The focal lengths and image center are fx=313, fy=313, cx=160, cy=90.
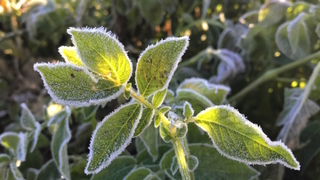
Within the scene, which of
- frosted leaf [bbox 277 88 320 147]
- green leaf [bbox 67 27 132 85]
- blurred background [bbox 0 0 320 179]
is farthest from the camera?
blurred background [bbox 0 0 320 179]

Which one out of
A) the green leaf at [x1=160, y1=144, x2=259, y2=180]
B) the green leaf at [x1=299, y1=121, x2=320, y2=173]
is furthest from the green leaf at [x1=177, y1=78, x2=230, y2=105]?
the green leaf at [x1=299, y1=121, x2=320, y2=173]

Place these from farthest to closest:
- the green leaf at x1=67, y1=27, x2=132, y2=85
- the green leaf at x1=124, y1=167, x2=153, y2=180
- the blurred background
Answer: the blurred background
the green leaf at x1=124, y1=167, x2=153, y2=180
the green leaf at x1=67, y1=27, x2=132, y2=85

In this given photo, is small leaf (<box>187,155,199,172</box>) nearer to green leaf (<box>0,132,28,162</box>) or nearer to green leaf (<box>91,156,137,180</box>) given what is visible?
green leaf (<box>91,156,137,180</box>)

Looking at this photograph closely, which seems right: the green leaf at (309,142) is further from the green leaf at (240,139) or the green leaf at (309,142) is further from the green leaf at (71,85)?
the green leaf at (71,85)

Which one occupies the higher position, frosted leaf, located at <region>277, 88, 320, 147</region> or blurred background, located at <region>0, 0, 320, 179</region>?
blurred background, located at <region>0, 0, 320, 179</region>

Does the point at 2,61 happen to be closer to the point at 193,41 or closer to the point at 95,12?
the point at 95,12

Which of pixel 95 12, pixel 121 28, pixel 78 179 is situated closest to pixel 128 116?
pixel 78 179
